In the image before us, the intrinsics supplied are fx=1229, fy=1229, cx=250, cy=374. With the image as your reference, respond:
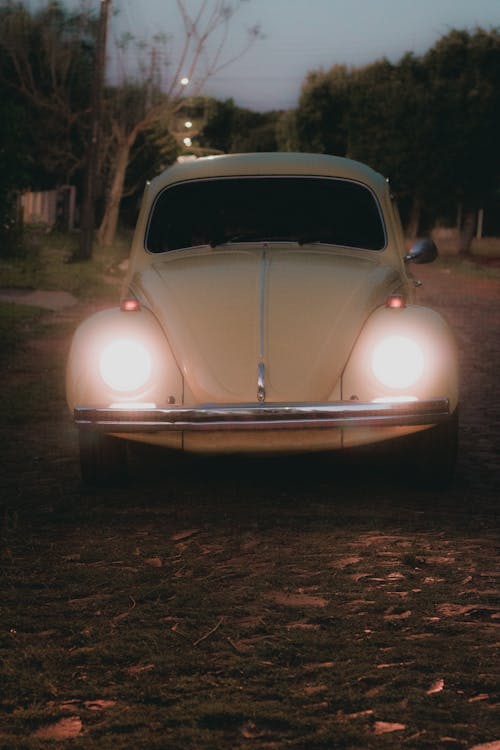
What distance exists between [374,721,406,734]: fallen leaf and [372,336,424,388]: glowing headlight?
2.77m

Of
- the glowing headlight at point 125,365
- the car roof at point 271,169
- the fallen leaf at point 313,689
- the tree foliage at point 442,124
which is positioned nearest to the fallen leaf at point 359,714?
the fallen leaf at point 313,689

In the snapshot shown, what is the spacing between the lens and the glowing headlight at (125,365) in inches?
239

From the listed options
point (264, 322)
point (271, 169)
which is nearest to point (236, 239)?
point (271, 169)

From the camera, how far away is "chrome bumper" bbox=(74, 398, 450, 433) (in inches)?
229

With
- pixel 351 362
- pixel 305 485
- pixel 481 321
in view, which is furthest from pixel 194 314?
pixel 481 321

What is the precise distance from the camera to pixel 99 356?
6156 millimetres

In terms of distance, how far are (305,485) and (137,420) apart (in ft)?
4.14

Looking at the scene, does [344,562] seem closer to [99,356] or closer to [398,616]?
[398,616]

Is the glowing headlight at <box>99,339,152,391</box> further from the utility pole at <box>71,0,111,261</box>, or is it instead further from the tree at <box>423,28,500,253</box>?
the tree at <box>423,28,500,253</box>

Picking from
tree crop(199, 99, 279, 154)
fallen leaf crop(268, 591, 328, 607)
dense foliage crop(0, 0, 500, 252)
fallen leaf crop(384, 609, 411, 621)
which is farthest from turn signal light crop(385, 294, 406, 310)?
tree crop(199, 99, 279, 154)

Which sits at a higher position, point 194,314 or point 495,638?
point 194,314

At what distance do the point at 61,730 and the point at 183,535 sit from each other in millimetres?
2262

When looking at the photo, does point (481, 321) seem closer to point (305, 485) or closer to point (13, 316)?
point (13, 316)

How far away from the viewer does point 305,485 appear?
22.3ft
